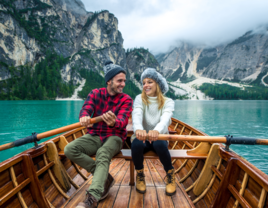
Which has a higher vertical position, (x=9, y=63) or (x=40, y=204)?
(x=9, y=63)

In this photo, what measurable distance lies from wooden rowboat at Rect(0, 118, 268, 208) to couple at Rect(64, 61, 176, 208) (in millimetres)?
235

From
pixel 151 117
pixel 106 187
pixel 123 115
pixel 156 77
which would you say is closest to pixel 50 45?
pixel 156 77

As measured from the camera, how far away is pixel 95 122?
8.85 ft

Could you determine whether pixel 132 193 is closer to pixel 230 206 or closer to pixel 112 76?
pixel 230 206

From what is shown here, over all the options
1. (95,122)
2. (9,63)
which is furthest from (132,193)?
(9,63)

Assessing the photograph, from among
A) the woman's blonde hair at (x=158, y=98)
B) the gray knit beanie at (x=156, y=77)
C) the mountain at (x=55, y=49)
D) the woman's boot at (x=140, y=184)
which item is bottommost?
the woman's boot at (x=140, y=184)

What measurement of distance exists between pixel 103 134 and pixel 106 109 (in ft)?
1.59

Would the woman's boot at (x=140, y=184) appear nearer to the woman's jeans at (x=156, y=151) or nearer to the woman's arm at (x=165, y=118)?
the woman's jeans at (x=156, y=151)

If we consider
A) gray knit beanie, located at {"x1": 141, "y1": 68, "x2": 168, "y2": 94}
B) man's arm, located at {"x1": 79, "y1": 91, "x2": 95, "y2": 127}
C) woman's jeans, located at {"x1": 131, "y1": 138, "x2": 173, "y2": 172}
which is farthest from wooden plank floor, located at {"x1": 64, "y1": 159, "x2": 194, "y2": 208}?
gray knit beanie, located at {"x1": 141, "y1": 68, "x2": 168, "y2": 94}

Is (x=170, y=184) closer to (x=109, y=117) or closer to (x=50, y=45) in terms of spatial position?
(x=109, y=117)

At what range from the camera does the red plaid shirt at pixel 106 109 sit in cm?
287

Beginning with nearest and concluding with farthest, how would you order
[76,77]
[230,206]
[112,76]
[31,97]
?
[230,206] → [112,76] → [31,97] → [76,77]

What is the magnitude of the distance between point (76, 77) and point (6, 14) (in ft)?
167

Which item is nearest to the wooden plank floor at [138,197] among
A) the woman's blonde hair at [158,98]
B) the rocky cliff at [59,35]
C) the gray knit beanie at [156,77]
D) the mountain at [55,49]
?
the woman's blonde hair at [158,98]
